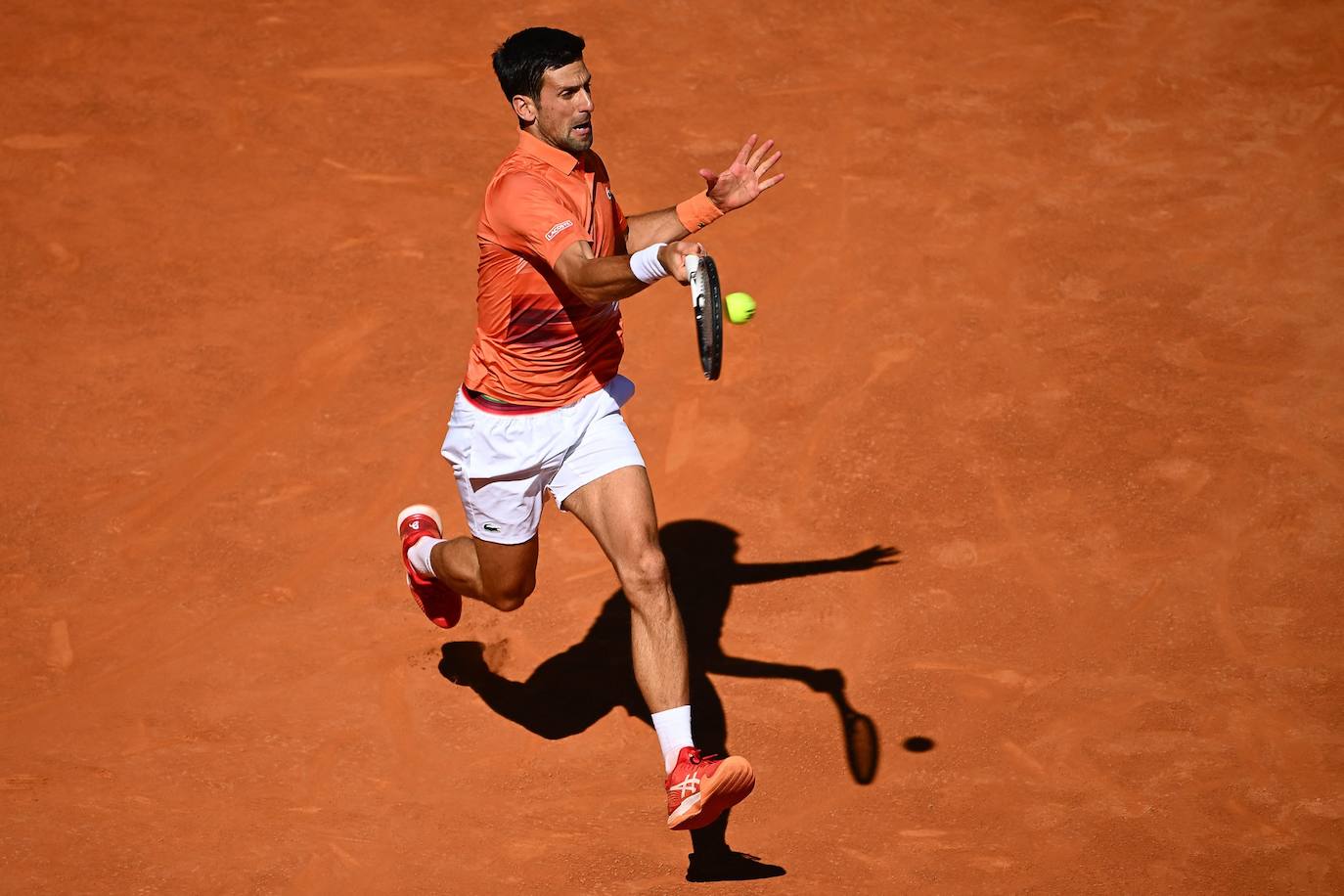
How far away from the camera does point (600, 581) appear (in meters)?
7.48

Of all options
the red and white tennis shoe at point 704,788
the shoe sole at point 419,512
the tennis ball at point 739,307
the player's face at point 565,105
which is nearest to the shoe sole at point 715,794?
the red and white tennis shoe at point 704,788

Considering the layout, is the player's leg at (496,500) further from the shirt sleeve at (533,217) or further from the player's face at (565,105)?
the player's face at (565,105)

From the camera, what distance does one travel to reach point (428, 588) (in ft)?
22.6

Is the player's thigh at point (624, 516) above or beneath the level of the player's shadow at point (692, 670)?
above

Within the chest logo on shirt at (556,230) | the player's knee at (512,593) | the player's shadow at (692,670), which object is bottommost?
the player's shadow at (692,670)

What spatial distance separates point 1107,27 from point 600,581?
20.9ft

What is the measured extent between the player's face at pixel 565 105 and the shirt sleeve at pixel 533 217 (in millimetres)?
227

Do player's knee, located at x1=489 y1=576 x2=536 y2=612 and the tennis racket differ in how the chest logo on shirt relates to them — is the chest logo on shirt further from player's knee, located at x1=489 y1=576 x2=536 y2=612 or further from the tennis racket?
player's knee, located at x1=489 y1=576 x2=536 y2=612

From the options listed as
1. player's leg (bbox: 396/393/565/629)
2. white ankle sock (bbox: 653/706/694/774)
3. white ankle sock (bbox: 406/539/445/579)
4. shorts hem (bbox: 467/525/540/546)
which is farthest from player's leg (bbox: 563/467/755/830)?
white ankle sock (bbox: 406/539/445/579)

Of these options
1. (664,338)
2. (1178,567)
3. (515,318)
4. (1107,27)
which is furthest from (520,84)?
(1107,27)

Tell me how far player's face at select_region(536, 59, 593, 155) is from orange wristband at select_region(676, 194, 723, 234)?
1.60ft

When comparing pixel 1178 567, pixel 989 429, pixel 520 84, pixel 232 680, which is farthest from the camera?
pixel 989 429

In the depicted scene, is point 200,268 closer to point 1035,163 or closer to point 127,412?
point 127,412

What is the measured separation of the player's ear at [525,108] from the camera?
5841 millimetres
